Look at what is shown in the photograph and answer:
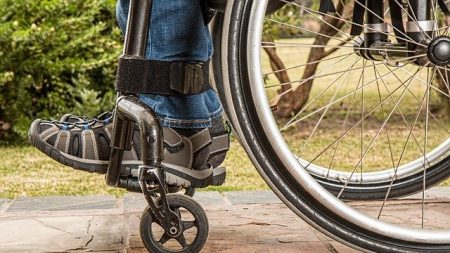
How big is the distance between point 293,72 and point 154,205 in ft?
15.9

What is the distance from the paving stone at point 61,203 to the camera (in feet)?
7.54

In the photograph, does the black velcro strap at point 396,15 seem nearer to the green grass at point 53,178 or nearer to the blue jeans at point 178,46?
the blue jeans at point 178,46

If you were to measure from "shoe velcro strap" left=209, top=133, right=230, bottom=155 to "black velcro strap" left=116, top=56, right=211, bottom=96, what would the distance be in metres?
0.14

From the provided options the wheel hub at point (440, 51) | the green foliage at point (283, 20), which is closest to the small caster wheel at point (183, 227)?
the wheel hub at point (440, 51)

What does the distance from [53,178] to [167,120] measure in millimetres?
1477

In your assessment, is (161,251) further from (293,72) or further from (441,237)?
(293,72)

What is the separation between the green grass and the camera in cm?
288

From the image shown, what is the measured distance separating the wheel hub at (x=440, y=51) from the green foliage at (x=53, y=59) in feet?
7.98

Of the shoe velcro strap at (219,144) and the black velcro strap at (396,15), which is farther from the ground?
the black velcro strap at (396,15)

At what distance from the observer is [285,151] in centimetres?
154

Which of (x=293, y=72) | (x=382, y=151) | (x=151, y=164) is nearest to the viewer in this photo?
(x=151, y=164)

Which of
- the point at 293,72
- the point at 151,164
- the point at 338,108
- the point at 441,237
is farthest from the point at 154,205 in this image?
the point at 293,72

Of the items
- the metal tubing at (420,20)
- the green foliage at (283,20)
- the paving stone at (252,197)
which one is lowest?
the paving stone at (252,197)

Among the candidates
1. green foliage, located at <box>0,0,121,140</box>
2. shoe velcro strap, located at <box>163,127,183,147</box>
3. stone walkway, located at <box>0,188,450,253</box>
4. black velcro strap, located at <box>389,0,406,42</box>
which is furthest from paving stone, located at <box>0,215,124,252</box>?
green foliage, located at <box>0,0,121,140</box>
